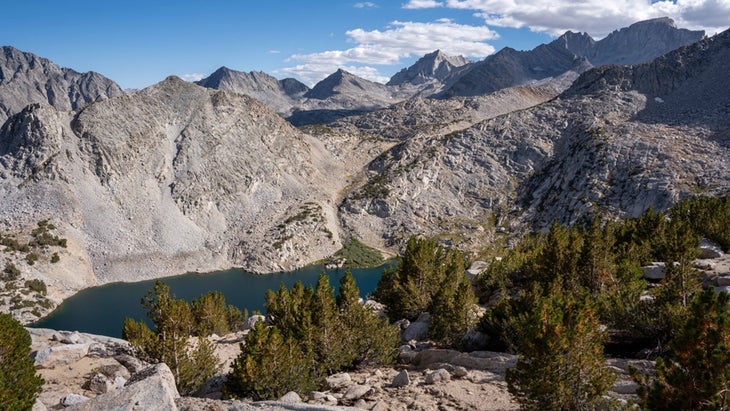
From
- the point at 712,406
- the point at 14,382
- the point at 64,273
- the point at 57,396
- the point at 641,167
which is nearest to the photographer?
the point at 712,406

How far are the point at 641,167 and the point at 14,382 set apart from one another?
13926 cm

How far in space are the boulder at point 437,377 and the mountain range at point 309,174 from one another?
328ft

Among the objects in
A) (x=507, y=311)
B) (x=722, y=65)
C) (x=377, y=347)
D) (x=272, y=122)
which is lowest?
(x=377, y=347)

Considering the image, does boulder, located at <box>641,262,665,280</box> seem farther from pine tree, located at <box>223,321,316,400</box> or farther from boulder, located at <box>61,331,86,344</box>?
boulder, located at <box>61,331,86,344</box>

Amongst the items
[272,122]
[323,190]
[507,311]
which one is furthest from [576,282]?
[272,122]

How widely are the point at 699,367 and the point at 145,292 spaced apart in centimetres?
10769

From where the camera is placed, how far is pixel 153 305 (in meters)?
31.6

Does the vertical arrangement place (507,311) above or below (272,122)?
below

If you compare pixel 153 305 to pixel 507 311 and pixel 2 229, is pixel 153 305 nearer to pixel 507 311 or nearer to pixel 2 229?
pixel 507 311

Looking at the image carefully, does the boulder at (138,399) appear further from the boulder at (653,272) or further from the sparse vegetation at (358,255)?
the sparse vegetation at (358,255)

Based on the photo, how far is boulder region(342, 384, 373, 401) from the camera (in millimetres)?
24348

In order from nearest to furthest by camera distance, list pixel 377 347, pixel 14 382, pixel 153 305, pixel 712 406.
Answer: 1. pixel 712 406
2. pixel 14 382
3. pixel 153 305
4. pixel 377 347

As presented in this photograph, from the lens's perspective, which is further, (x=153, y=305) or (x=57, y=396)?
(x=153, y=305)

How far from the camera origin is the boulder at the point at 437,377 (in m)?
25.6
